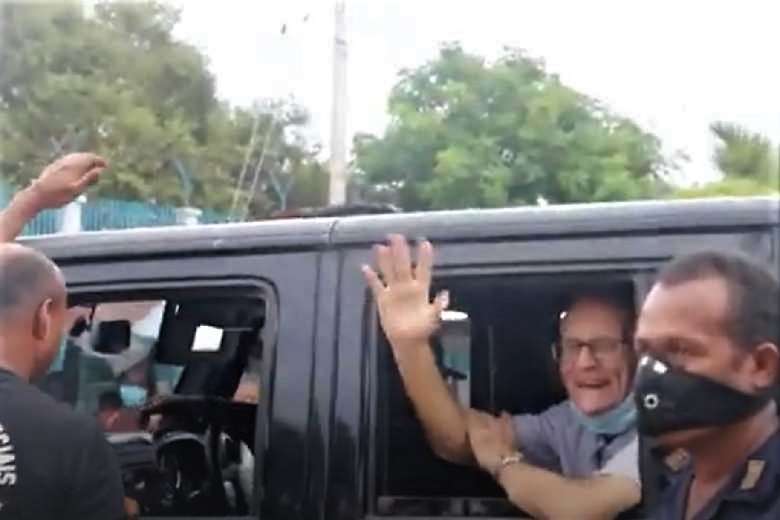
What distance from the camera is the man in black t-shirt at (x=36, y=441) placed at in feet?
6.96

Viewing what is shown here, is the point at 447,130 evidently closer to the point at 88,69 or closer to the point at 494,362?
the point at 494,362

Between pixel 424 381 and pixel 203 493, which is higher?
pixel 424 381

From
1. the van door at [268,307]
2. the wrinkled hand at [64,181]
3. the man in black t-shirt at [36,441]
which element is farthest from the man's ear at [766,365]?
the wrinkled hand at [64,181]

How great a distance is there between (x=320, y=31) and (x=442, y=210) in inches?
31.8

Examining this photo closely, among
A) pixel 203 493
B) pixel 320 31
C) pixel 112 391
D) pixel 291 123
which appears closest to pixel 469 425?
pixel 203 493

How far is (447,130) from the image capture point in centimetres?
249

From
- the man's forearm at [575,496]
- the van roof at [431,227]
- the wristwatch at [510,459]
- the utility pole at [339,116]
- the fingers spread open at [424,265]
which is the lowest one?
the man's forearm at [575,496]

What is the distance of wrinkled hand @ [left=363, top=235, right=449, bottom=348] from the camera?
2180 mm

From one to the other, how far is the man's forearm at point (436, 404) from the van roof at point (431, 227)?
200 millimetres

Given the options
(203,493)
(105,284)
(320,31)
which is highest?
(320,31)

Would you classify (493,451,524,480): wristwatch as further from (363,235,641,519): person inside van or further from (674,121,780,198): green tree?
(674,121,780,198): green tree

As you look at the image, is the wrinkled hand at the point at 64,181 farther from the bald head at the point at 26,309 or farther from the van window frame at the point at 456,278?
the van window frame at the point at 456,278

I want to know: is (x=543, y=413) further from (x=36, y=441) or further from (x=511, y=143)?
(x=36, y=441)

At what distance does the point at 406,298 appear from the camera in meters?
2.18
